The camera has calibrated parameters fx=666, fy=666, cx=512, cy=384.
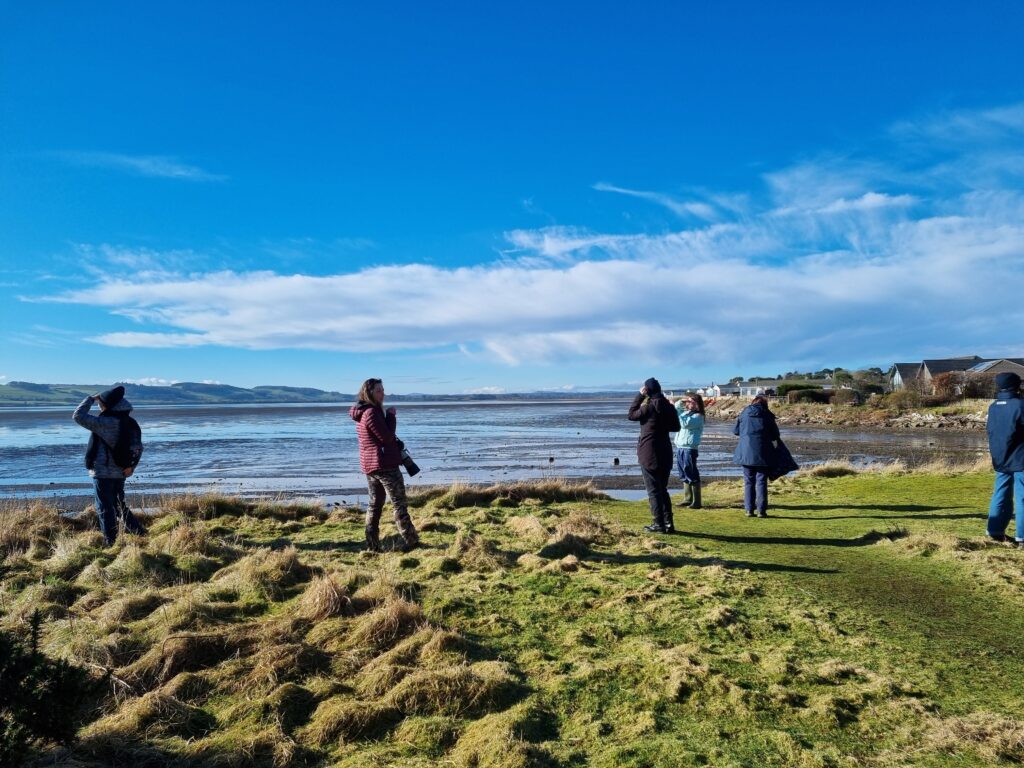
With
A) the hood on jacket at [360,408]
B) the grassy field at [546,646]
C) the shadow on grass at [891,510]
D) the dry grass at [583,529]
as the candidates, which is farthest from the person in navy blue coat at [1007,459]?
the hood on jacket at [360,408]

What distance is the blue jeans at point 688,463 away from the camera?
11.9 m

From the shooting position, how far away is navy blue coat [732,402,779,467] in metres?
10.4

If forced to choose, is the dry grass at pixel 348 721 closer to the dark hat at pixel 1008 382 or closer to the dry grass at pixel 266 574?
the dry grass at pixel 266 574

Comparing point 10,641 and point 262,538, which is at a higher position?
point 10,641

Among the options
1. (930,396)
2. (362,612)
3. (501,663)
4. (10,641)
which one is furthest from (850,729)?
(930,396)

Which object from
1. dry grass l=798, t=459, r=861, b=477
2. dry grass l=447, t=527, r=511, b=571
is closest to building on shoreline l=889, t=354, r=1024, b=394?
dry grass l=798, t=459, r=861, b=477

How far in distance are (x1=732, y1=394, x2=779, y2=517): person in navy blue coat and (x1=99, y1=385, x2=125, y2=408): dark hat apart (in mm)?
8987

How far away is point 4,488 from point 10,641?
73.0 feet

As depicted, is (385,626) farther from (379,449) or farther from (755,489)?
(755,489)

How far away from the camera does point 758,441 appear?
34.2 feet

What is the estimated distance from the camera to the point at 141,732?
4.08 metres

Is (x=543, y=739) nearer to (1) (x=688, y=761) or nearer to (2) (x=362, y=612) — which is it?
(1) (x=688, y=761)

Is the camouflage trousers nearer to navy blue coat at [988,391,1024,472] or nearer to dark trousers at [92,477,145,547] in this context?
dark trousers at [92,477,145,547]

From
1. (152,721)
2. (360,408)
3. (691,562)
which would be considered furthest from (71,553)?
(691,562)
